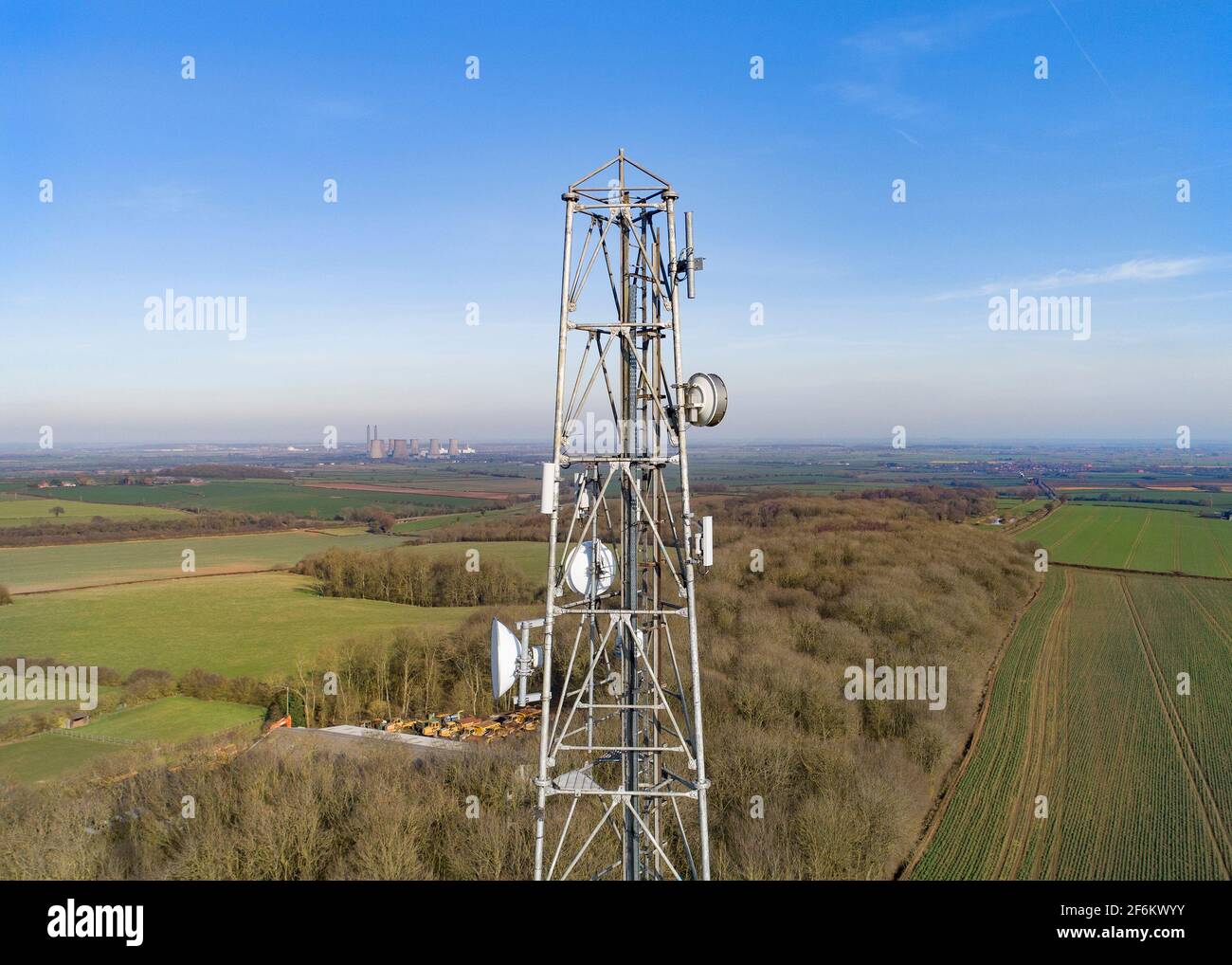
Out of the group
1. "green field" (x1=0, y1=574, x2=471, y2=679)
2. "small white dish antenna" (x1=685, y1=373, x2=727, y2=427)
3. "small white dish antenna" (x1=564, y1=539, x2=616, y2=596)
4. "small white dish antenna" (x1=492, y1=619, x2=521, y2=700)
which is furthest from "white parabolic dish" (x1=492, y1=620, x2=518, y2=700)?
"green field" (x1=0, y1=574, x2=471, y2=679)

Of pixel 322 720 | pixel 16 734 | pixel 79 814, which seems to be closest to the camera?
pixel 79 814

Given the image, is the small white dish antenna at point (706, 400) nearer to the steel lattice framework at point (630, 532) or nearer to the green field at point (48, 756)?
the steel lattice framework at point (630, 532)

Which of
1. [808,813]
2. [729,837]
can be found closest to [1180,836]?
[808,813]

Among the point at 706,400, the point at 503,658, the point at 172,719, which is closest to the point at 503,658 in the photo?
Result: the point at 503,658

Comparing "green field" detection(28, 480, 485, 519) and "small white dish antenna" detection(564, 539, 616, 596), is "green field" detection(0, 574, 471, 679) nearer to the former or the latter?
"small white dish antenna" detection(564, 539, 616, 596)

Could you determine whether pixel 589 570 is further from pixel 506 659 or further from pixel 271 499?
pixel 271 499

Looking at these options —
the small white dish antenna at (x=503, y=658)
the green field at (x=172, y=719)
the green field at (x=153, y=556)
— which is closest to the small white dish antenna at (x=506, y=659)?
the small white dish antenna at (x=503, y=658)
